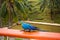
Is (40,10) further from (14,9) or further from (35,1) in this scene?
(14,9)

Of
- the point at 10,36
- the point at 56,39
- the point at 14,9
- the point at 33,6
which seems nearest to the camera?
the point at 56,39

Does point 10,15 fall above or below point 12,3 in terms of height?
below

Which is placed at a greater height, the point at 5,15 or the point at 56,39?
the point at 56,39

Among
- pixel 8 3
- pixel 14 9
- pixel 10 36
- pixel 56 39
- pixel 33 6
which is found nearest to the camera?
pixel 56 39

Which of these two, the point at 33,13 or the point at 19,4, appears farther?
the point at 33,13

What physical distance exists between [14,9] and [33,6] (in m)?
2.48

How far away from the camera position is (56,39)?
0.70 m

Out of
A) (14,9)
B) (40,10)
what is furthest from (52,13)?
(14,9)

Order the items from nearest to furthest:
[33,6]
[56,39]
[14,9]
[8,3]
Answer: [56,39]
[8,3]
[14,9]
[33,6]

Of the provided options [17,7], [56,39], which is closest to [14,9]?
[17,7]

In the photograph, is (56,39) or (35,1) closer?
(56,39)

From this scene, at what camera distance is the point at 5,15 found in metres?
3.45

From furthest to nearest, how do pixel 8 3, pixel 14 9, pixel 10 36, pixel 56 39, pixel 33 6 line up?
pixel 33 6
pixel 14 9
pixel 8 3
pixel 10 36
pixel 56 39

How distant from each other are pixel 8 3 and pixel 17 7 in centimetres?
25
